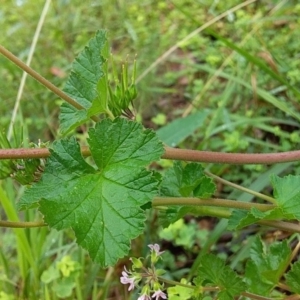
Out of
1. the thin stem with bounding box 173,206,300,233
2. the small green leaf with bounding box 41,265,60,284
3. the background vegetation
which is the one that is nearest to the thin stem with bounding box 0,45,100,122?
the background vegetation

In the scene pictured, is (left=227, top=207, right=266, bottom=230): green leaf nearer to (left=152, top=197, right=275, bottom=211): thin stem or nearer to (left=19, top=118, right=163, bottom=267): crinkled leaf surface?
(left=152, top=197, right=275, bottom=211): thin stem

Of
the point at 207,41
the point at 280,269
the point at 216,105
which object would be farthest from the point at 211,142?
the point at 280,269

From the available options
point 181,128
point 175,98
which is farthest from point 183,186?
point 175,98

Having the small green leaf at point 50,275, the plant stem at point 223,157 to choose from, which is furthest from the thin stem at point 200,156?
the small green leaf at point 50,275

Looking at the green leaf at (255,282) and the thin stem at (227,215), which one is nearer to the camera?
the thin stem at (227,215)

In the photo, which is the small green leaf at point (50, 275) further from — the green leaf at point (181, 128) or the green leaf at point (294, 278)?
the green leaf at point (294, 278)

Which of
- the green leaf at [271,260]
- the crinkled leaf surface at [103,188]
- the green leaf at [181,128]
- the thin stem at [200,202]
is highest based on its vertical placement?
the crinkled leaf surface at [103,188]

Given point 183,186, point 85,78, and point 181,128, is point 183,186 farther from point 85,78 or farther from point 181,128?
point 181,128
